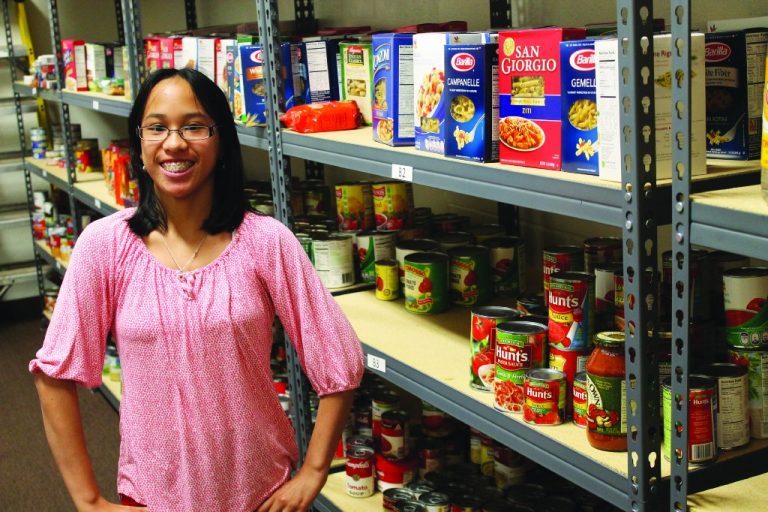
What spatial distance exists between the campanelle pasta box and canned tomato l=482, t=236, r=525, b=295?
38.9 inches

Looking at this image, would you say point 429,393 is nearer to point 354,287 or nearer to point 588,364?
point 588,364

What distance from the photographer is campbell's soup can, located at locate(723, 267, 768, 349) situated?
1593 millimetres

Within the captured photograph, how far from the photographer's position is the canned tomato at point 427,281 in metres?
2.51

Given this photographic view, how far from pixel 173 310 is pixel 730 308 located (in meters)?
1.03

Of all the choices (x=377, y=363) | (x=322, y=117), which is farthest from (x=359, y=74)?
(x=377, y=363)

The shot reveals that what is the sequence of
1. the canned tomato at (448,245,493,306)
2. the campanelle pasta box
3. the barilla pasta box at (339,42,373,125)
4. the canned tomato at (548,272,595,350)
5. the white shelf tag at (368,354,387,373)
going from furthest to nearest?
1. the barilla pasta box at (339,42,373,125)
2. the canned tomato at (448,245,493,306)
3. the white shelf tag at (368,354,387,373)
4. the canned tomato at (548,272,595,350)
5. the campanelle pasta box

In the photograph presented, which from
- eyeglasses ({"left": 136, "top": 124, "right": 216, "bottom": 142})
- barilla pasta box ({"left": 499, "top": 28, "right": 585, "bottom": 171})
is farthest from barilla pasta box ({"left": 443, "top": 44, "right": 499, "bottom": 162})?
eyeglasses ({"left": 136, "top": 124, "right": 216, "bottom": 142})

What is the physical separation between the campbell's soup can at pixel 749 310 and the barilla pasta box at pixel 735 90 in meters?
0.21

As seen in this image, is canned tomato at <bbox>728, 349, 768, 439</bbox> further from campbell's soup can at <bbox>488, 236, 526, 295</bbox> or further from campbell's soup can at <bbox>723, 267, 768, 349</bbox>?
campbell's soup can at <bbox>488, 236, 526, 295</bbox>

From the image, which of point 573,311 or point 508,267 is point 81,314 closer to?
point 573,311

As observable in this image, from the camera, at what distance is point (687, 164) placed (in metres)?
1.33

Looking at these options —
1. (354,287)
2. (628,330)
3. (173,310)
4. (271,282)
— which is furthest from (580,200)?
(354,287)

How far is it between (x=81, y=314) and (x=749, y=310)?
4.08 feet

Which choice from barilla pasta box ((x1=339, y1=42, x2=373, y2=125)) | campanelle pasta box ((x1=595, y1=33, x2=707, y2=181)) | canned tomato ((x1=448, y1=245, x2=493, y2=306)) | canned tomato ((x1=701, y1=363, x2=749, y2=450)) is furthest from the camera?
barilla pasta box ((x1=339, y1=42, x2=373, y2=125))
